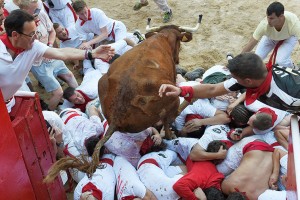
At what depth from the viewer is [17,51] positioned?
420 cm

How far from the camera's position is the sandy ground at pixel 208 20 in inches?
290

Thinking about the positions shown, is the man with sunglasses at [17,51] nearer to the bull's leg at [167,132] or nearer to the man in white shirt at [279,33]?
the bull's leg at [167,132]

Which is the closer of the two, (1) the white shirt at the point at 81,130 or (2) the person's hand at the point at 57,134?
(2) the person's hand at the point at 57,134

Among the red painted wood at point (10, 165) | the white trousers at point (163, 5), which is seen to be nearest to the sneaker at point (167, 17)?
the white trousers at point (163, 5)

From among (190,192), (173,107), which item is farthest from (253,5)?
(190,192)

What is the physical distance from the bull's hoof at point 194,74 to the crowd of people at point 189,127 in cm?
48

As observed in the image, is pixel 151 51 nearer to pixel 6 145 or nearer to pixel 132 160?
pixel 132 160

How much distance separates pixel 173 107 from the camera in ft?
16.8

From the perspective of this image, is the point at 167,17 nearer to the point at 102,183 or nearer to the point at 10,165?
the point at 102,183

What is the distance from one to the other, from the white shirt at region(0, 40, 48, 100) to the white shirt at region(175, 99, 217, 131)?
200 centimetres

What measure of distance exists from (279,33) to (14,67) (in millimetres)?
3673

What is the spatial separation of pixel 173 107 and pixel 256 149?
1.14m

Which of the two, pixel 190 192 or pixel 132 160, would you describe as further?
pixel 132 160

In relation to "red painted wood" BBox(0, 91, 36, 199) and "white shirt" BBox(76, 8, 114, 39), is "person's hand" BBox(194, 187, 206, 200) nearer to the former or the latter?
"red painted wood" BBox(0, 91, 36, 199)
